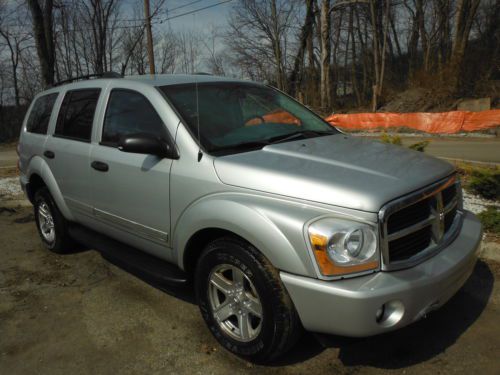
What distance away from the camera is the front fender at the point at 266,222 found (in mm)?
2334

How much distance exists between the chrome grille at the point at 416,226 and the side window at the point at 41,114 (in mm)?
3791

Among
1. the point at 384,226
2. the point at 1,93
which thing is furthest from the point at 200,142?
the point at 1,93

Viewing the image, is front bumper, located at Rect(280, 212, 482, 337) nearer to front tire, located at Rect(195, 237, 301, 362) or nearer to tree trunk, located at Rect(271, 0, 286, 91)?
front tire, located at Rect(195, 237, 301, 362)

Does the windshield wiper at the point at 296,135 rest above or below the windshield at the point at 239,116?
below

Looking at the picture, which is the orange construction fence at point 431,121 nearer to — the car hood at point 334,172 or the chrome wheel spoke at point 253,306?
the car hood at point 334,172

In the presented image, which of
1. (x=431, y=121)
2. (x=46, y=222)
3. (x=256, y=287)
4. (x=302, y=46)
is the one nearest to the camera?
(x=256, y=287)

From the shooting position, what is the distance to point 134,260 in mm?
3512

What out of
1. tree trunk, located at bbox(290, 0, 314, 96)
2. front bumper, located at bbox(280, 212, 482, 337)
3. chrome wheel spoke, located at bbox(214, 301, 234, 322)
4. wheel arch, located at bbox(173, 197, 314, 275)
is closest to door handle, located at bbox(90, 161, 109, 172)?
wheel arch, located at bbox(173, 197, 314, 275)

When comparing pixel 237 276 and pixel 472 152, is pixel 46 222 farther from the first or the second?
pixel 472 152

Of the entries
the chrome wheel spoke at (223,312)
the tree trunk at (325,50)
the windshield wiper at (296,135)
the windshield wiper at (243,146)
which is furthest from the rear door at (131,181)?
the tree trunk at (325,50)

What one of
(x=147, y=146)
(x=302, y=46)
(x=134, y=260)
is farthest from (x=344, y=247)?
(x=302, y=46)

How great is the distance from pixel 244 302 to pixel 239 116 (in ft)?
4.67

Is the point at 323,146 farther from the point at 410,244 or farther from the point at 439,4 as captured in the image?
the point at 439,4

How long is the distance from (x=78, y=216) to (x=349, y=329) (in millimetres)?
2958
